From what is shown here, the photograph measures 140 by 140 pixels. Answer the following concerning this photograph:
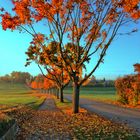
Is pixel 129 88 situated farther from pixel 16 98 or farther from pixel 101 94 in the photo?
pixel 101 94

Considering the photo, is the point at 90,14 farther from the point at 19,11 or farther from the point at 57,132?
the point at 57,132

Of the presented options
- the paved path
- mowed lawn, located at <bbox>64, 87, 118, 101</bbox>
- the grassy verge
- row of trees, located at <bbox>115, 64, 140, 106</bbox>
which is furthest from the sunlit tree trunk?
mowed lawn, located at <bbox>64, 87, 118, 101</bbox>

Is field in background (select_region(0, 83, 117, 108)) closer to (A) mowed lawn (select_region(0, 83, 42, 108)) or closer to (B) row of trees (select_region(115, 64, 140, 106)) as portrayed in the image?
(A) mowed lawn (select_region(0, 83, 42, 108))

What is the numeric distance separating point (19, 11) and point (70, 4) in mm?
3416

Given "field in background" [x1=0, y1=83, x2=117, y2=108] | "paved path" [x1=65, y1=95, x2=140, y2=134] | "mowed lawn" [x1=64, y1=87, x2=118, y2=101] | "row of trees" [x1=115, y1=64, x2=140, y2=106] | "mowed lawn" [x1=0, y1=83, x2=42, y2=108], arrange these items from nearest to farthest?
"paved path" [x1=65, y1=95, x2=140, y2=134]
"row of trees" [x1=115, y1=64, x2=140, y2=106]
"mowed lawn" [x1=0, y1=83, x2=42, y2=108]
"field in background" [x1=0, y1=83, x2=117, y2=108]
"mowed lawn" [x1=64, y1=87, x2=118, y2=101]

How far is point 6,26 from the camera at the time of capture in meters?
27.5

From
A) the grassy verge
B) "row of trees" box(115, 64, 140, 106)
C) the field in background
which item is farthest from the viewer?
the field in background

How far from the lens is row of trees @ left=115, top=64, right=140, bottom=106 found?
46.3 meters

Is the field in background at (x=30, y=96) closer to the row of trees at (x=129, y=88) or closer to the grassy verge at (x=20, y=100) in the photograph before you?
the grassy verge at (x=20, y=100)

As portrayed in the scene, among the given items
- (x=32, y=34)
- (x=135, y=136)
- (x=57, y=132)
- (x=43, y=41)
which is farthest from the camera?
(x=43, y=41)

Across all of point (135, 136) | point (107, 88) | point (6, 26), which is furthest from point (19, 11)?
point (107, 88)

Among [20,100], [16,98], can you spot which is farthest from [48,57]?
[16,98]

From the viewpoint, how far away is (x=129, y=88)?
1950 inches

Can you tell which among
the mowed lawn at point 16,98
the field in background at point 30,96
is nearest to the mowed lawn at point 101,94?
the field in background at point 30,96
